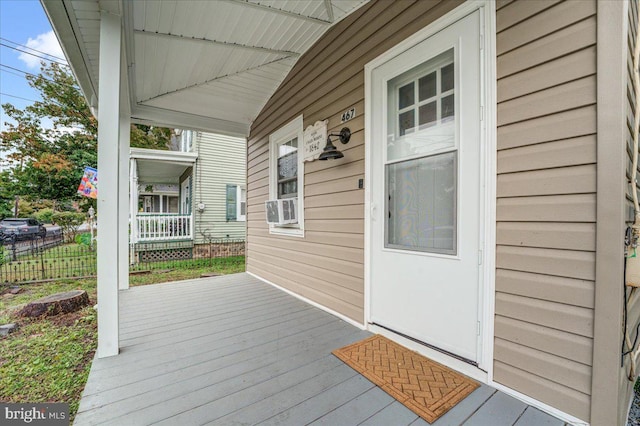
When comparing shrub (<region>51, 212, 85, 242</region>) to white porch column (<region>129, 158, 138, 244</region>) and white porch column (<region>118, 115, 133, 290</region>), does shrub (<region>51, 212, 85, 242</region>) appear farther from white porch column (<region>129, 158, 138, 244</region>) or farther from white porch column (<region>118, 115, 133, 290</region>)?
white porch column (<region>118, 115, 133, 290</region>)

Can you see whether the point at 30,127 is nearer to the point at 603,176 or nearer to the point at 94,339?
the point at 94,339

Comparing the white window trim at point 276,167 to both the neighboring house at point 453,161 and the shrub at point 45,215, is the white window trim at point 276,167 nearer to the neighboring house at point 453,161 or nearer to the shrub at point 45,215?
the neighboring house at point 453,161

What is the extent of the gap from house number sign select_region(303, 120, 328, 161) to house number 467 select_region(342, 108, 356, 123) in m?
0.31

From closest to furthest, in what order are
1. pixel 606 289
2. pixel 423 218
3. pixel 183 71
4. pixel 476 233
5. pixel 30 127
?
pixel 606 289 < pixel 476 233 < pixel 423 218 < pixel 183 71 < pixel 30 127

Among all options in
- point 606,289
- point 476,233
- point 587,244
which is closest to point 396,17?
point 476,233

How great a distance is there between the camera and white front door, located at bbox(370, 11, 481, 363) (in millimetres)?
1769

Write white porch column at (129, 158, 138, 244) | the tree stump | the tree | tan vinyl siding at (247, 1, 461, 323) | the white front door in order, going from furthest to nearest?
the tree
white porch column at (129, 158, 138, 244)
the tree stump
tan vinyl siding at (247, 1, 461, 323)
the white front door

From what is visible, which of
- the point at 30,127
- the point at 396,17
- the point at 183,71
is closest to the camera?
the point at 396,17

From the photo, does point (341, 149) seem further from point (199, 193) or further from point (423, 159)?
point (199, 193)

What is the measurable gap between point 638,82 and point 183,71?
3.93 m

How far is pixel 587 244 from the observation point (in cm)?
132

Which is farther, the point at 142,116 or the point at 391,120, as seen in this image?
the point at 142,116

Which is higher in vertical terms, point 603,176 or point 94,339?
point 603,176

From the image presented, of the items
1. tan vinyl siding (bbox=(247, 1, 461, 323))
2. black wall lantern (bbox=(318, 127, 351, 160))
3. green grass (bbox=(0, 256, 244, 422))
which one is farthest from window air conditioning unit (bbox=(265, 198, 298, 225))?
green grass (bbox=(0, 256, 244, 422))
